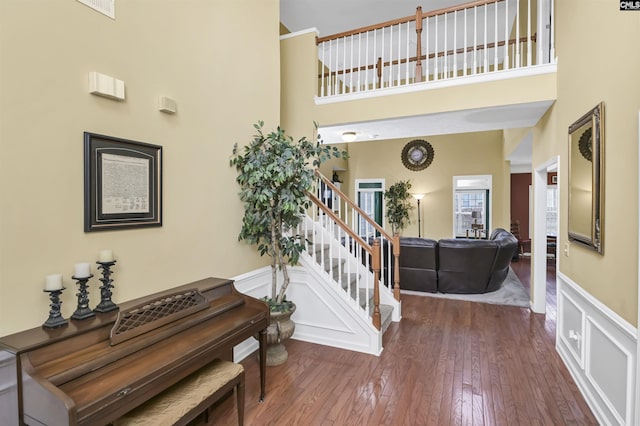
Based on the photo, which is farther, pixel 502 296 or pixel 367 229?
pixel 502 296

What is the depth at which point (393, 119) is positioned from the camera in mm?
4414

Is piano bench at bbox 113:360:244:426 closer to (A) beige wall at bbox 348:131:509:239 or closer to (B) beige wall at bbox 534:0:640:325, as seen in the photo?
(B) beige wall at bbox 534:0:640:325

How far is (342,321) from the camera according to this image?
11.2ft

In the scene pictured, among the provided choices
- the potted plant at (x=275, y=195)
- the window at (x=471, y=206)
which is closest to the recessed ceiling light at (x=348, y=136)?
the potted plant at (x=275, y=195)

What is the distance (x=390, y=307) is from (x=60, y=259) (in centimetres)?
352

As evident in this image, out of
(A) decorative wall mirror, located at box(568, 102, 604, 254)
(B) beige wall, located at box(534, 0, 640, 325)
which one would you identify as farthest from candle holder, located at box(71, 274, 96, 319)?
(A) decorative wall mirror, located at box(568, 102, 604, 254)

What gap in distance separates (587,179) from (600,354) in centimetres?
134

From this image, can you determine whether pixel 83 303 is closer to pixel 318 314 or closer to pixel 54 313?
pixel 54 313

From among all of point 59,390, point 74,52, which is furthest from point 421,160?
point 59,390

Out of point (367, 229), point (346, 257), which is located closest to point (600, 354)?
point (346, 257)

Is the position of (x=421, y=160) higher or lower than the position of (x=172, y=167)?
higher

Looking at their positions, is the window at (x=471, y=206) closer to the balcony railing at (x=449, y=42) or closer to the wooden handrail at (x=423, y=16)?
the balcony railing at (x=449, y=42)

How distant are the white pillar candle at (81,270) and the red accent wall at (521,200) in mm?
10385

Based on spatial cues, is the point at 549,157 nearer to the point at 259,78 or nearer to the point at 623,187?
the point at 623,187
